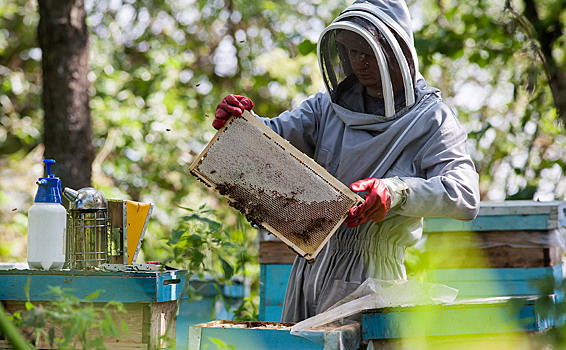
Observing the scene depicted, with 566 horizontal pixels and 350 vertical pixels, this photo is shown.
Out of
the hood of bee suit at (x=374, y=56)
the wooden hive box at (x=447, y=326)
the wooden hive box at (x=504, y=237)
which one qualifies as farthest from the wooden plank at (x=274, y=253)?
the wooden hive box at (x=447, y=326)

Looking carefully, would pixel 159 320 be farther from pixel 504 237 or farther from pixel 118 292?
pixel 504 237

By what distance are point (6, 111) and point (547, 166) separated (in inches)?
251

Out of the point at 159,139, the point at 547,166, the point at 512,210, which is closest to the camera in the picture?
the point at 512,210

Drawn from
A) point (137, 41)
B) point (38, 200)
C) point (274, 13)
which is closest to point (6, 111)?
point (137, 41)

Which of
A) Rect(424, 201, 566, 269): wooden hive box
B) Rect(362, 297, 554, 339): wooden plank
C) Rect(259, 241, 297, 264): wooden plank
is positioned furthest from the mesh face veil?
Rect(424, 201, 566, 269): wooden hive box

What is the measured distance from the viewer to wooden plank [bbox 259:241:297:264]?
373cm

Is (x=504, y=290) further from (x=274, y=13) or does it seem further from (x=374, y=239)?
(x=274, y=13)

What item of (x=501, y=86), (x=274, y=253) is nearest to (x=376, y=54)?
(x=274, y=253)

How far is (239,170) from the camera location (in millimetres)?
2188

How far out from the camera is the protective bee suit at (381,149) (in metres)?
2.25

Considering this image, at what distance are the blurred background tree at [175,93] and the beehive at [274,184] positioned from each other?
3710mm

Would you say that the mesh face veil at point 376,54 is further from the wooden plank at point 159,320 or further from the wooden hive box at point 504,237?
the wooden hive box at point 504,237

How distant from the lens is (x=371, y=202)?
6.31ft

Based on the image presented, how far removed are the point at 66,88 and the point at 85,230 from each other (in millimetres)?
2094
